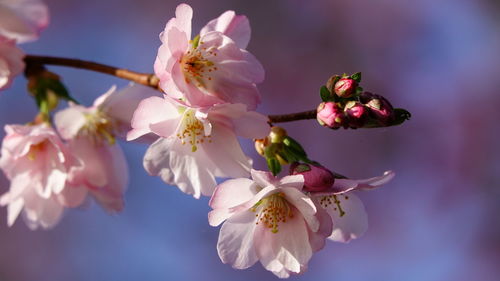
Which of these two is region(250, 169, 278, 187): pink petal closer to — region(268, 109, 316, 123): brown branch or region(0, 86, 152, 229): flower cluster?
region(268, 109, 316, 123): brown branch

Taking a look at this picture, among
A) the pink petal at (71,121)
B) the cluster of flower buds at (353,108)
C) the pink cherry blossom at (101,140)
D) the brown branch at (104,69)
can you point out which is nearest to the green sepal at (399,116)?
the cluster of flower buds at (353,108)

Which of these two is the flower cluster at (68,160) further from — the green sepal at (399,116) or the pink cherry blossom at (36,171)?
the green sepal at (399,116)

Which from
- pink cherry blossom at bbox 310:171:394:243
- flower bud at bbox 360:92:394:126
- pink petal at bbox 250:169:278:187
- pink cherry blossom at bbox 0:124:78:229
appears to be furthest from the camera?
pink cherry blossom at bbox 0:124:78:229

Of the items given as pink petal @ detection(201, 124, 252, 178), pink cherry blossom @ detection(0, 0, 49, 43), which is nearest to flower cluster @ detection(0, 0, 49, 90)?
pink cherry blossom @ detection(0, 0, 49, 43)

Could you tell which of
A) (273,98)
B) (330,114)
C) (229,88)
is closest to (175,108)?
(229,88)

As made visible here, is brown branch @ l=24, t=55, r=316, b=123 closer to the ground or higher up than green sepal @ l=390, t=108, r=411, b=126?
closer to the ground

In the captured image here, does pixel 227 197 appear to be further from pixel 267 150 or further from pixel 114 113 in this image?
pixel 114 113

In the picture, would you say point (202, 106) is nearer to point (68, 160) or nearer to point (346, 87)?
point (346, 87)
